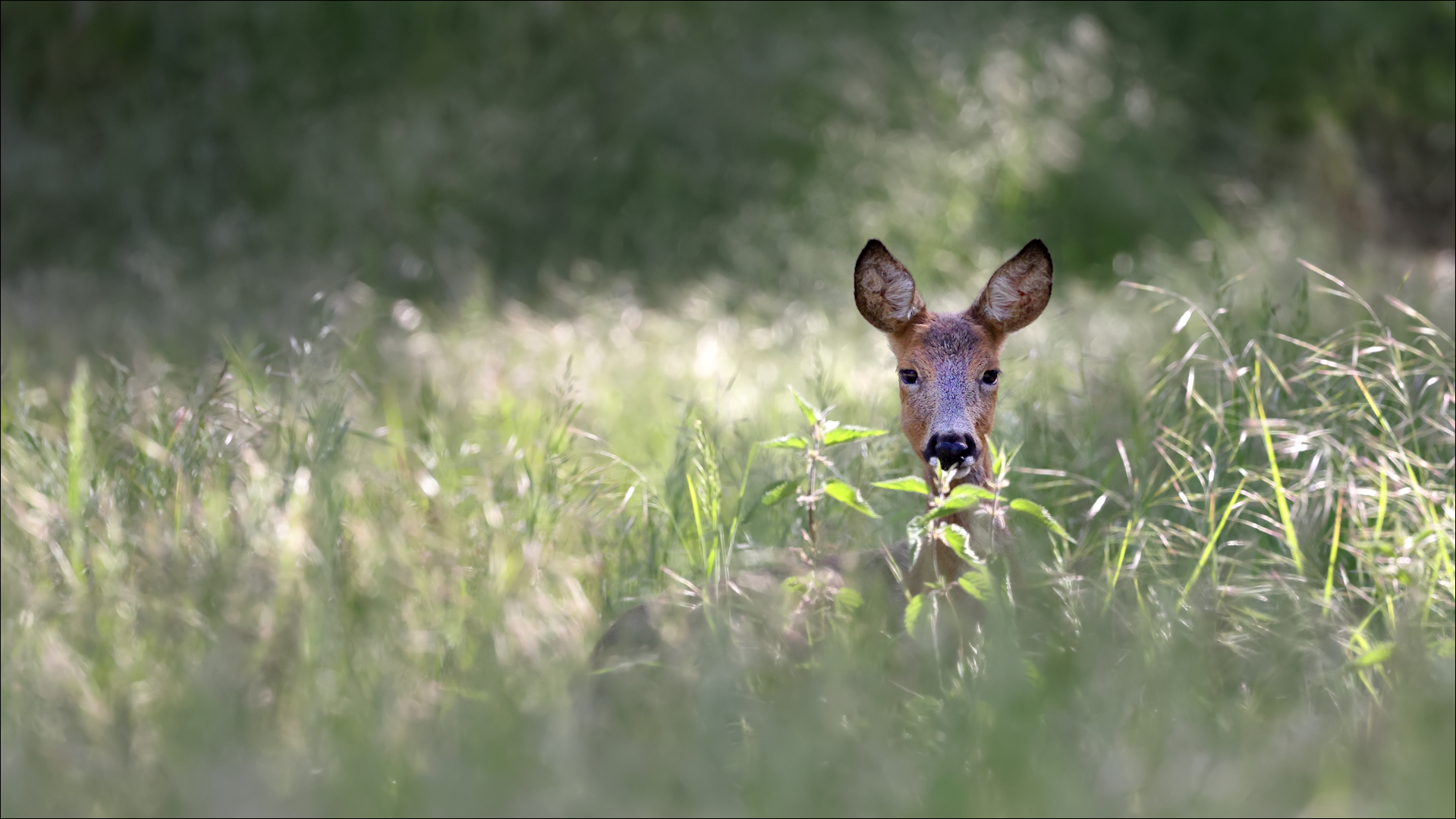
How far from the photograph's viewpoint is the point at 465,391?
245 inches

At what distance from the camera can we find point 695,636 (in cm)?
311

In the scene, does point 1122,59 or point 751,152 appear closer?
point 751,152

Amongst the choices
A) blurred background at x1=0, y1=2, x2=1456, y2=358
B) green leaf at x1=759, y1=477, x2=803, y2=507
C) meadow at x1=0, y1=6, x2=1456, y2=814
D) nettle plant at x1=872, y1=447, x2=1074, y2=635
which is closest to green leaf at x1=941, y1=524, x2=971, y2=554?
nettle plant at x1=872, y1=447, x2=1074, y2=635

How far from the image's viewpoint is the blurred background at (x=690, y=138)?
34.0 feet

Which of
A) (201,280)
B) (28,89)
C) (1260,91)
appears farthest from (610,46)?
(1260,91)

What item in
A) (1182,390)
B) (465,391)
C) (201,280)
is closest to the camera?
(1182,390)

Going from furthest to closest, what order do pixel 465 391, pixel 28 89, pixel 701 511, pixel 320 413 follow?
pixel 28 89 < pixel 465 391 < pixel 701 511 < pixel 320 413

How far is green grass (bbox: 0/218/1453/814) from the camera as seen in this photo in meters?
2.53

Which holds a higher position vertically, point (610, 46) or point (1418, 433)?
point (610, 46)

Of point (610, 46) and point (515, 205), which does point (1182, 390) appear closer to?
point (515, 205)

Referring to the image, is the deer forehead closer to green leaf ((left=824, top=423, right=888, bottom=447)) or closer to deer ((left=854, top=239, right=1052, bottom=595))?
deer ((left=854, top=239, right=1052, bottom=595))

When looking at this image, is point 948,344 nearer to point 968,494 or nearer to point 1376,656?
point 968,494

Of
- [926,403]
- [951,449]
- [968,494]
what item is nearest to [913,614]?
[968,494]

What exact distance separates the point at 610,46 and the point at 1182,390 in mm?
8359
